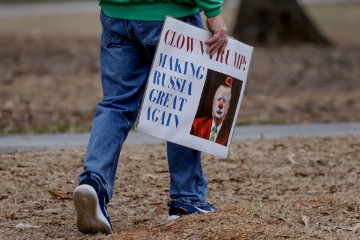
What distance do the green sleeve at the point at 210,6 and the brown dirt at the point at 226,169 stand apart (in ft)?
3.35

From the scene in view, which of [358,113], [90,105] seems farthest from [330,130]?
[90,105]

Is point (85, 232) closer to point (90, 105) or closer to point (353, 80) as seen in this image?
point (90, 105)

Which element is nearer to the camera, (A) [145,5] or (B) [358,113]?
(A) [145,5]

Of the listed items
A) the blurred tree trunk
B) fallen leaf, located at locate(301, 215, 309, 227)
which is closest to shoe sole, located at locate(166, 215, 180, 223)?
fallen leaf, located at locate(301, 215, 309, 227)

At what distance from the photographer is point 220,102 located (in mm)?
5219

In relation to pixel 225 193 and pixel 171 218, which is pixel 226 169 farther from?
pixel 171 218

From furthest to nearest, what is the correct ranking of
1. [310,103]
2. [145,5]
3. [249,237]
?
1. [310,103]
2. [145,5]
3. [249,237]

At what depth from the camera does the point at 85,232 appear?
5168mm

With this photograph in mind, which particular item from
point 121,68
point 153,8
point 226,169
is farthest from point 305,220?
point 226,169

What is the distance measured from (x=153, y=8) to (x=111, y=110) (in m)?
0.57

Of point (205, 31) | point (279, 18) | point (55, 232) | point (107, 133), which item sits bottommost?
point (55, 232)

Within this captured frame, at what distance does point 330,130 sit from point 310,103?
2357 millimetres

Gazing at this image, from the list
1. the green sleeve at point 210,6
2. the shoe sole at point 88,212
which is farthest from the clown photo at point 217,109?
the shoe sole at point 88,212

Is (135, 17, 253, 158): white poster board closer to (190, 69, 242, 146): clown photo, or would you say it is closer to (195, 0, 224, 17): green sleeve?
(190, 69, 242, 146): clown photo
